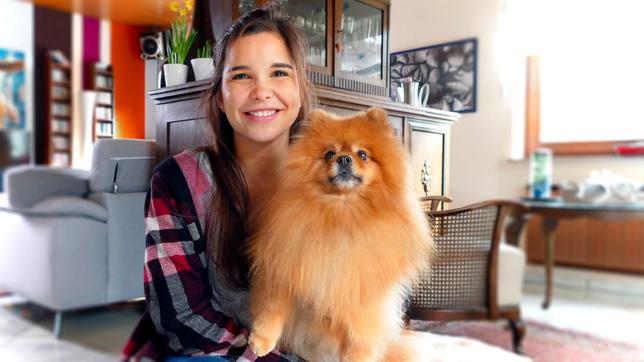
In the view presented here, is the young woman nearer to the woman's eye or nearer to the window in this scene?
the woman's eye

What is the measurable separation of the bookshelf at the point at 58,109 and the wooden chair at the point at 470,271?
1.50 ft

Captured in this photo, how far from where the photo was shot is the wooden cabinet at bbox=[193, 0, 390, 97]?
1.89 ft

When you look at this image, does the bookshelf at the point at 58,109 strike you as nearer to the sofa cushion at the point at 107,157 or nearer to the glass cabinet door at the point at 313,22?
the sofa cushion at the point at 107,157

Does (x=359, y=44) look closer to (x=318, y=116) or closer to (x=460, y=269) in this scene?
(x=318, y=116)

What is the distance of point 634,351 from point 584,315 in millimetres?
351

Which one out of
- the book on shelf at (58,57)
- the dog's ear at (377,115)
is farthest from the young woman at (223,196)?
the book on shelf at (58,57)

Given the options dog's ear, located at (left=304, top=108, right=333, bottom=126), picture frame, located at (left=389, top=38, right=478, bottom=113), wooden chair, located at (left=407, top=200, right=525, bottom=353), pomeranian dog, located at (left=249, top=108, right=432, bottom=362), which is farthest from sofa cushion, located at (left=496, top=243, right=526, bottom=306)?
dog's ear, located at (left=304, top=108, right=333, bottom=126)

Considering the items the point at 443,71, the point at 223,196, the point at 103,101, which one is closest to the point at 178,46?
the point at 103,101

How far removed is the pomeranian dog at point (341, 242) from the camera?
65 centimetres

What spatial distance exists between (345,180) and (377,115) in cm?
11

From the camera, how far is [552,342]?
920 mm

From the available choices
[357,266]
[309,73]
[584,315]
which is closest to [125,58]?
[309,73]

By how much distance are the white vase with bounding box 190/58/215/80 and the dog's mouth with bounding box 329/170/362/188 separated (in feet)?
0.76

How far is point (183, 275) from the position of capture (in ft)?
2.41
